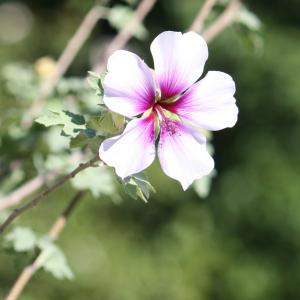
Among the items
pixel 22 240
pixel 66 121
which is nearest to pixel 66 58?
pixel 22 240

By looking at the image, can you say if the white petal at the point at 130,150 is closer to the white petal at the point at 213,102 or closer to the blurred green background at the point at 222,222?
the white petal at the point at 213,102

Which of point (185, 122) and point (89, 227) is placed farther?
point (89, 227)

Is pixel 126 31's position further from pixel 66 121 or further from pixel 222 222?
pixel 222 222

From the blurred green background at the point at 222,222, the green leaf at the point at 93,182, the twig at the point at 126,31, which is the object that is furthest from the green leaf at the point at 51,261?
the blurred green background at the point at 222,222

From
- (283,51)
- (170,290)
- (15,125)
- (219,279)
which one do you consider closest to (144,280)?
(170,290)

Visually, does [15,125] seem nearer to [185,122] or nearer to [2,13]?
[185,122]
